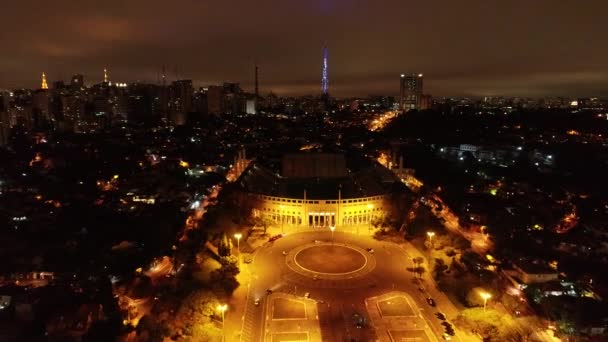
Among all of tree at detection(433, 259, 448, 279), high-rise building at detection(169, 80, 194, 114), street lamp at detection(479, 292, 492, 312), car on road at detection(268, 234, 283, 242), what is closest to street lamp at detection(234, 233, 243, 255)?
car on road at detection(268, 234, 283, 242)

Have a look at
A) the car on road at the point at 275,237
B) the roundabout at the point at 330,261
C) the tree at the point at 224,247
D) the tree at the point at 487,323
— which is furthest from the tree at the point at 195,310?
the tree at the point at 487,323

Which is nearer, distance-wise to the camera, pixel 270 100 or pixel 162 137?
pixel 162 137

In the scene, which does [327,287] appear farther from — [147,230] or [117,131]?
[117,131]

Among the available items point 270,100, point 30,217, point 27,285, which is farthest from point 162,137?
point 270,100

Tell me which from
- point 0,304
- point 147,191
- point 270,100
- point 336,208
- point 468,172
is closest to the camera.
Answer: point 0,304

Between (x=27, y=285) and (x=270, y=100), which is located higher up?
(x=270, y=100)

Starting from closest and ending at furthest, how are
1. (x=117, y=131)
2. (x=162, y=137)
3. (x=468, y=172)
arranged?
1. (x=468, y=172)
2. (x=162, y=137)
3. (x=117, y=131)

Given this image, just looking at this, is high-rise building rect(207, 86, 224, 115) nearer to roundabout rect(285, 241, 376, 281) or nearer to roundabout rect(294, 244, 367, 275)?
roundabout rect(285, 241, 376, 281)
